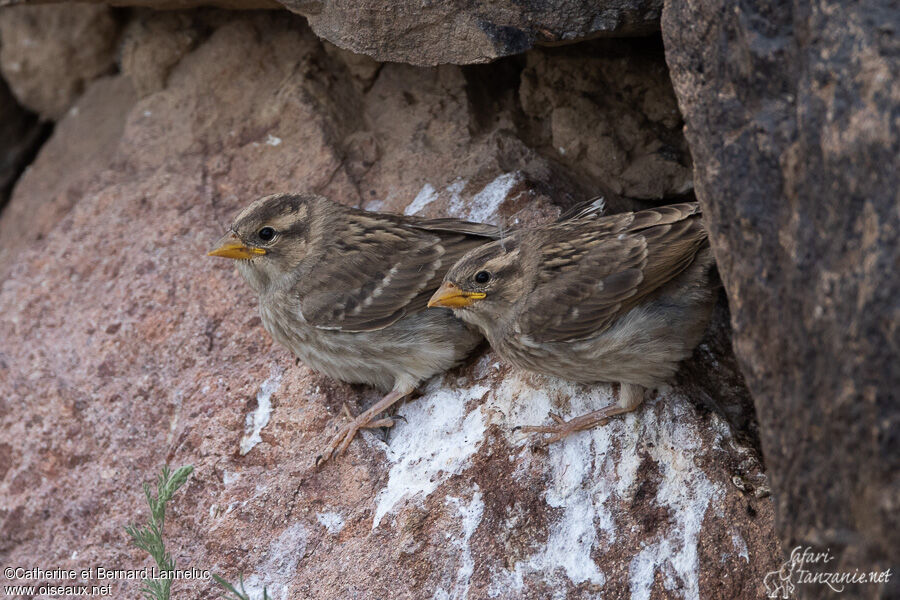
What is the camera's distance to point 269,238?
4.83 meters

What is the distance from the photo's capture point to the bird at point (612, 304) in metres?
4.04

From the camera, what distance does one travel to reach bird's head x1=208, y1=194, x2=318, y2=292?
473cm

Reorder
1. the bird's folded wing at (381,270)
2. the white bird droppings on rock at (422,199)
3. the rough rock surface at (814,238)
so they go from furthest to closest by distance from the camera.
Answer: the white bird droppings on rock at (422,199)
the bird's folded wing at (381,270)
the rough rock surface at (814,238)

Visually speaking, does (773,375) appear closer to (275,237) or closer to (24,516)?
(275,237)

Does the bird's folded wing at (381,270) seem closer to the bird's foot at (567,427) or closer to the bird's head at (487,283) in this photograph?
the bird's head at (487,283)

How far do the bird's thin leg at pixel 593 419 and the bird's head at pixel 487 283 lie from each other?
2.02 feet

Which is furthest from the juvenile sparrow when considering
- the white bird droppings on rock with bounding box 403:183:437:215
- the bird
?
the bird

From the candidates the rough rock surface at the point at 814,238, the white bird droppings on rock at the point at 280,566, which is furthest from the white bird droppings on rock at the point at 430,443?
the rough rock surface at the point at 814,238

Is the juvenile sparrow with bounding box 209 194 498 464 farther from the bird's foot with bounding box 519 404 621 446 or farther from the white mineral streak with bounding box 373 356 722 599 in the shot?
the bird's foot with bounding box 519 404 621 446

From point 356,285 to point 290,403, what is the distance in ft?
2.42

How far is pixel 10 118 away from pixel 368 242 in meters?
4.64

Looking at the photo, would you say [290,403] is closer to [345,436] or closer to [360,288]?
[345,436]

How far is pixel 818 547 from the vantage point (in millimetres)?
2627

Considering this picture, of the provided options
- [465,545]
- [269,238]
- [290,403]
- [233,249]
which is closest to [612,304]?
[465,545]
